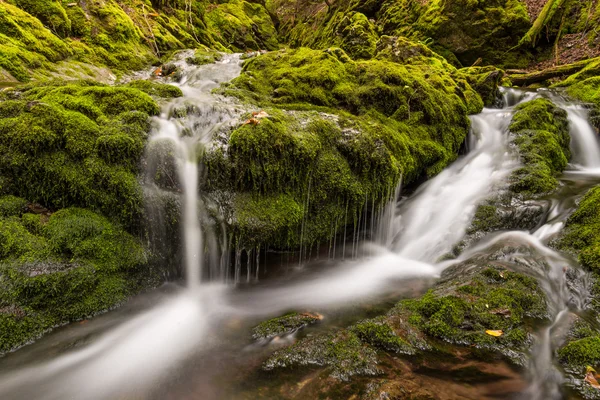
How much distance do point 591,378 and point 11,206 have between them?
5717 mm

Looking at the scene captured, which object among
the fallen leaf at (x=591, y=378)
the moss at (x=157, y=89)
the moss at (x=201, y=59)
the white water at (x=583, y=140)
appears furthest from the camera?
the moss at (x=201, y=59)

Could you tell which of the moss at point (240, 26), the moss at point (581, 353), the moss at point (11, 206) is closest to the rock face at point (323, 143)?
the moss at point (11, 206)

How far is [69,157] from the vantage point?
3682 mm

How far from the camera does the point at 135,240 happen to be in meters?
3.83

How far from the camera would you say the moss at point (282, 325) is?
330 centimetres

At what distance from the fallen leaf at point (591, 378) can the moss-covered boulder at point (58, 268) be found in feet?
14.7

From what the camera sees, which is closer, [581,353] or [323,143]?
[581,353]

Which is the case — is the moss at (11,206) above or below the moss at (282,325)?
above

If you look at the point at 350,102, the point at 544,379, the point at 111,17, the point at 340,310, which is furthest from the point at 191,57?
the point at 544,379

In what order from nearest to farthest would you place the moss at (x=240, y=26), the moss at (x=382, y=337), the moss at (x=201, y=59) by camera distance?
1. the moss at (x=382, y=337)
2. the moss at (x=201, y=59)
3. the moss at (x=240, y=26)

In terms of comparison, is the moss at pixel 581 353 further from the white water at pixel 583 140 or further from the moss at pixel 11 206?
the white water at pixel 583 140

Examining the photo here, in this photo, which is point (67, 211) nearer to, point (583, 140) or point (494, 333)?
point (494, 333)

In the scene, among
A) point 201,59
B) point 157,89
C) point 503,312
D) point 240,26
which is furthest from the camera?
point 240,26

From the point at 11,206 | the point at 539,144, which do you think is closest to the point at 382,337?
the point at 11,206
